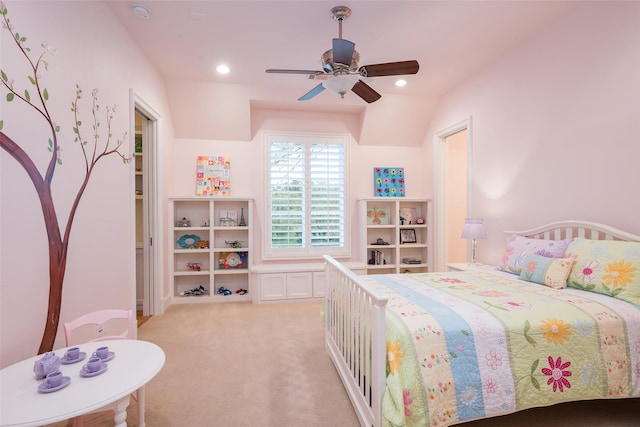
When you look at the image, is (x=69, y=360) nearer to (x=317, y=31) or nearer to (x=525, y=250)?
(x=317, y=31)

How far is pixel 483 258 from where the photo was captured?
3771 mm

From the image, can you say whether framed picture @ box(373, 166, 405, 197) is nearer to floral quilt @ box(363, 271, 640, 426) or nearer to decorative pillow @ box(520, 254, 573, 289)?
decorative pillow @ box(520, 254, 573, 289)

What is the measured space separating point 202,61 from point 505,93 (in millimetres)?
3386

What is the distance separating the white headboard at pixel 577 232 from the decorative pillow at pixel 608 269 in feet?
0.42

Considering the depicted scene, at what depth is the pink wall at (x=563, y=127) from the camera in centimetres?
231

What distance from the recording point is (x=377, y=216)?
501 centimetres

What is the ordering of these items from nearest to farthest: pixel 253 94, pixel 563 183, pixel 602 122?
pixel 602 122 → pixel 563 183 → pixel 253 94

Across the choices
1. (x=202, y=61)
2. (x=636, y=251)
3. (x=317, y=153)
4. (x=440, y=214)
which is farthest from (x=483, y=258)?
(x=202, y=61)

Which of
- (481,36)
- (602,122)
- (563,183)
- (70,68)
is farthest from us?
(481,36)

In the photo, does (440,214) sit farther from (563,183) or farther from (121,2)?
(121,2)

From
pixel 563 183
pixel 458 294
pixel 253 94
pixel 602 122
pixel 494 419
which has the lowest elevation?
pixel 494 419

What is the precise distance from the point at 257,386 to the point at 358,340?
929mm

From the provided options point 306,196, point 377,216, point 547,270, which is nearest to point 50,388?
point 547,270

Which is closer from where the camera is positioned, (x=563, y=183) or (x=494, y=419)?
(x=494, y=419)
